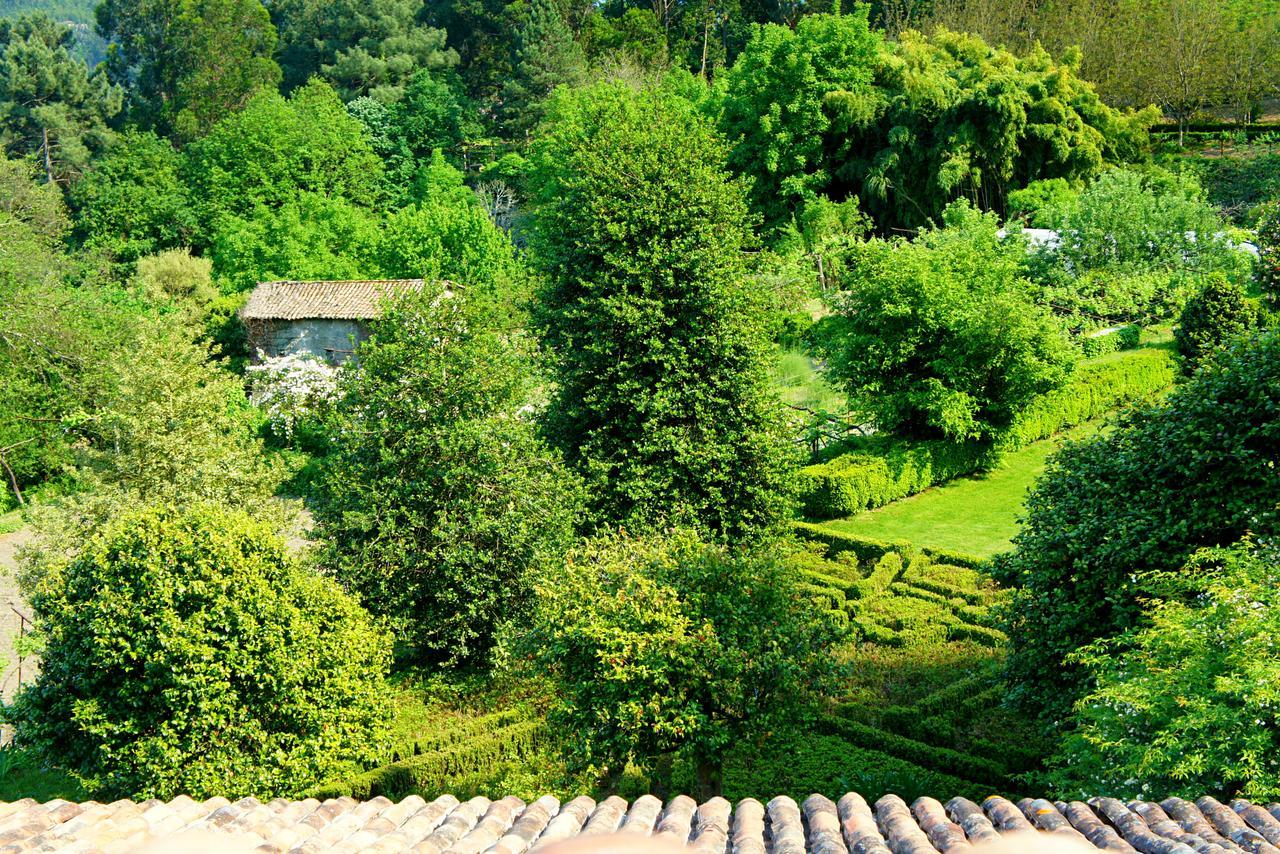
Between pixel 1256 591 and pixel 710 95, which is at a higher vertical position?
pixel 710 95

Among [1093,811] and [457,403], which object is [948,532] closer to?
[457,403]

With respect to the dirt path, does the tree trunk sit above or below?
above

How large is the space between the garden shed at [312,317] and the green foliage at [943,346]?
19338mm

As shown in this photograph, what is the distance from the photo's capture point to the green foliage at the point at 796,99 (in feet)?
176

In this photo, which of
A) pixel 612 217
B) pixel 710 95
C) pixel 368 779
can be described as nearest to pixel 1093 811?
pixel 368 779

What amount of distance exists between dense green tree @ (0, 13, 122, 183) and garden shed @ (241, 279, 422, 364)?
4447 cm

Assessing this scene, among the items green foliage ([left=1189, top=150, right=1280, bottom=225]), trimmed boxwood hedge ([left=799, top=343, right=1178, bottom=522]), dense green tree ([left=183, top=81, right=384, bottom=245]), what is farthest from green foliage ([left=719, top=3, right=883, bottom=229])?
dense green tree ([left=183, top=81, right=384, bottom=245])

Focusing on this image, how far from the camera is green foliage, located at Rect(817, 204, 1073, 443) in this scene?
85.7 feet

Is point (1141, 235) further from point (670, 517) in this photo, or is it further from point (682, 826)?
point (682, 826)

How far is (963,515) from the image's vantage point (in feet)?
82.2

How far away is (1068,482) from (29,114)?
8581 centimetres

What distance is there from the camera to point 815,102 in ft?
176

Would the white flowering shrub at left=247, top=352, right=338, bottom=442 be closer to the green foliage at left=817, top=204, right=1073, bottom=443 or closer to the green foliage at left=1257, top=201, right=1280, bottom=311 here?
the green foliage at left=817, top=204, right=1073, bottom=443

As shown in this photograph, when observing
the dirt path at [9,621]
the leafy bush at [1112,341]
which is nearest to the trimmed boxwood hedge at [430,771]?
the dirt path at [9,621]
